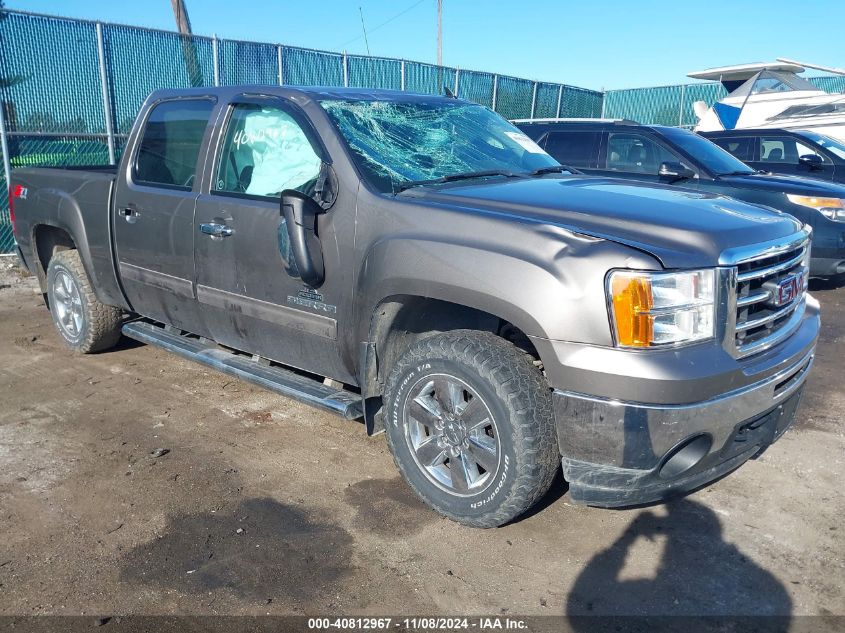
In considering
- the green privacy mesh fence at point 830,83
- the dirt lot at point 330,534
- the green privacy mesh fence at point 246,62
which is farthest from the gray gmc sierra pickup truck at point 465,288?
the green privacy mesh fence at point 830,83

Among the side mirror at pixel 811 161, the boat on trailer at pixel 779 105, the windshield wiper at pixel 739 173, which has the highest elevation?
the boat on trailer at pixel 779 105

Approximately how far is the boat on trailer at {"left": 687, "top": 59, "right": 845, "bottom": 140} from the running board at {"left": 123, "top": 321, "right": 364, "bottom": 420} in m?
13.1

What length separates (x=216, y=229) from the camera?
387cm

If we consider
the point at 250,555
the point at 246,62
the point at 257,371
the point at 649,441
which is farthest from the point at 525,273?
the point at 246,62

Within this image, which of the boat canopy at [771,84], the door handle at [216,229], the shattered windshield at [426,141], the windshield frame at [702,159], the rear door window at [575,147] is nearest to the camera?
the shattered windshield at [426,141]

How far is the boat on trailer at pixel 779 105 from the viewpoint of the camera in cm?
1355

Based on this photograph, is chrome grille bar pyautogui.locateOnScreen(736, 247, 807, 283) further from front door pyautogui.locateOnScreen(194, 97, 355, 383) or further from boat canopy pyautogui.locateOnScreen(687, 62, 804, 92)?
boat canopy pyautogui.locateOnScreen(687, 62, 804, 92)

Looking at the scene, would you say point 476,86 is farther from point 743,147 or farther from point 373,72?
point 743,147

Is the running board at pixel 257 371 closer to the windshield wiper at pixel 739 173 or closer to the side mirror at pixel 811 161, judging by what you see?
the windshield wiper at pixel 739 173

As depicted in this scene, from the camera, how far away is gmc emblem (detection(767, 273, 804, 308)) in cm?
290

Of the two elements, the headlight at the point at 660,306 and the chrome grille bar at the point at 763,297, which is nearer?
the headlight at the point at 660,306

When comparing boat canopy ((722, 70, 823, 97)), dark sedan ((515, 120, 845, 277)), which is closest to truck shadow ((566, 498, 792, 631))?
dark sedan ((515, 120, 845, 277))

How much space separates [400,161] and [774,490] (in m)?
2.47

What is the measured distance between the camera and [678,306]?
253 cm
